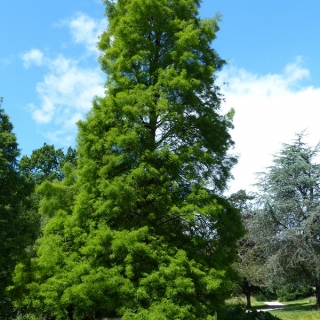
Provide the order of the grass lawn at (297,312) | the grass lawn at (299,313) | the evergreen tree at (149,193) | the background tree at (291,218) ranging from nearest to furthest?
the evergreen tree at (149,193) < the grass lawn at (299,313) < the grass lawn at (297,312) < the background tree at (291,218)

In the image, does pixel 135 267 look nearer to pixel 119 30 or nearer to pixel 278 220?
pixel 119 30

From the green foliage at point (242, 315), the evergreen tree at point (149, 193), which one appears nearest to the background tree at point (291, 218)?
the green foliage at point (242, 315)

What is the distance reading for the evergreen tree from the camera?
962cm

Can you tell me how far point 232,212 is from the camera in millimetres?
11742

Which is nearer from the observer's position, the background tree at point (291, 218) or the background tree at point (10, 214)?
the background tree at point (10, 214)

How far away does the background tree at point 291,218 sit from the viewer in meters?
Result: 25.1

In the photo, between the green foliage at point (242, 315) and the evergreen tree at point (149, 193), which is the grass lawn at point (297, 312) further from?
the evergreen tree at point (149, 193)

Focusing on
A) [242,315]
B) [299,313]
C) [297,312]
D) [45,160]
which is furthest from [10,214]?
[45,160]

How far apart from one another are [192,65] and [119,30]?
2436mm

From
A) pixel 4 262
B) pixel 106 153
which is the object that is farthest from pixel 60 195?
pixel 4 262

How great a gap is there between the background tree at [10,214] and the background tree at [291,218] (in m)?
15.7

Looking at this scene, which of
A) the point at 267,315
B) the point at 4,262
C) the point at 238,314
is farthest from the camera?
the point at 4,262

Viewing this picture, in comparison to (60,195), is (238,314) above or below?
below

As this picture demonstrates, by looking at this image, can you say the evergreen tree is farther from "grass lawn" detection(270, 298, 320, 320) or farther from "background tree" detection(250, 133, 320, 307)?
"background tree" detection(250, 133, 320, 307)
